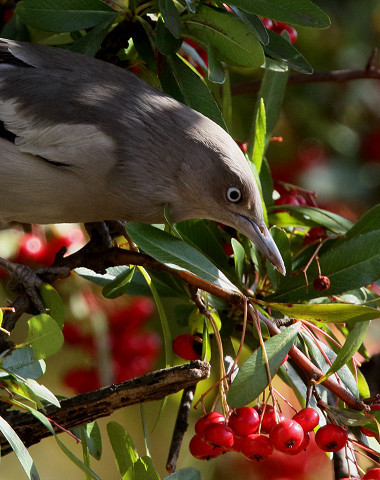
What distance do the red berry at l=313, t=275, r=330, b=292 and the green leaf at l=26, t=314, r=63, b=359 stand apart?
2.70 ft

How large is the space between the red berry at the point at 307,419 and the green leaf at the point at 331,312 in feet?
0.89

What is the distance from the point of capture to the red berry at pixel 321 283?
7.66ft

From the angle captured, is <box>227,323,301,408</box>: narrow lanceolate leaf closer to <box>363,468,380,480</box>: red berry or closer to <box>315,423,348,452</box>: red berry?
<box>315,423,348,452</box>: red berry

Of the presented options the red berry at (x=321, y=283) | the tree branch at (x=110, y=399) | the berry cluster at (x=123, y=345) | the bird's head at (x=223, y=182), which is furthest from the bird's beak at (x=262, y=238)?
the berry cluster at (x=123, y=345)

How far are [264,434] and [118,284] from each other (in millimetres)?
682

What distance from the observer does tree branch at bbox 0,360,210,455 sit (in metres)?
2.08

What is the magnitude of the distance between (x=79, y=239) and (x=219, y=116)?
1320 mm

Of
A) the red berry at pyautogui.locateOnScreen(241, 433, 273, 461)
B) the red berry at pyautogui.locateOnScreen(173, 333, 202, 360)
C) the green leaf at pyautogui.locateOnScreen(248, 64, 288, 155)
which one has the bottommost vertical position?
the red berry at pyautogui.locateOnScreen(173, 333, 202, 360)

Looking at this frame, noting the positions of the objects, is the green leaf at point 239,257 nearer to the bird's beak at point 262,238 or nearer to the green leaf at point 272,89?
the bird's beak at point 262,238

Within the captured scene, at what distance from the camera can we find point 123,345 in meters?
3.68

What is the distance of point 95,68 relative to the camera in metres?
2.62

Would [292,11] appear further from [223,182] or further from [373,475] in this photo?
[373,475]

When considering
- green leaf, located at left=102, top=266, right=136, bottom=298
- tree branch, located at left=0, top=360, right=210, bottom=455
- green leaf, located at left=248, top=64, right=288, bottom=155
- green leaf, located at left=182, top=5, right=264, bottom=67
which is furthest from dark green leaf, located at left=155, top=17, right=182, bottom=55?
tree branch, located at left=0, top=360, right=210, bottom=455

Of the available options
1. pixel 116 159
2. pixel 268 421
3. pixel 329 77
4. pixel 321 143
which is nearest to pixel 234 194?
pixel 116 159
